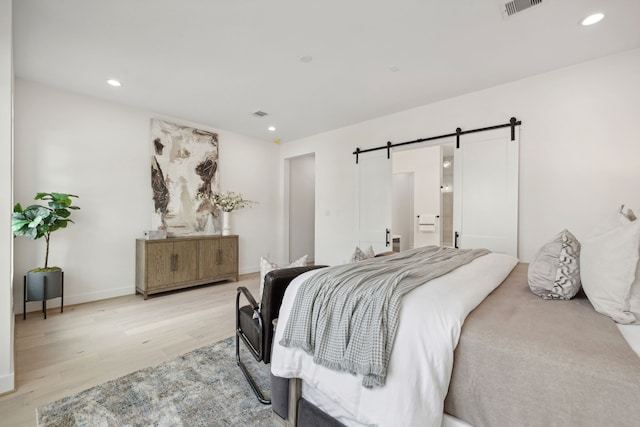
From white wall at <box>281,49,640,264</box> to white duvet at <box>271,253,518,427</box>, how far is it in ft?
7.63

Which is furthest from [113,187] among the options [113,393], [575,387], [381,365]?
[575,387]

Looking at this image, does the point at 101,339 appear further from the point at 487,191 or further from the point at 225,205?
the point at 487,191

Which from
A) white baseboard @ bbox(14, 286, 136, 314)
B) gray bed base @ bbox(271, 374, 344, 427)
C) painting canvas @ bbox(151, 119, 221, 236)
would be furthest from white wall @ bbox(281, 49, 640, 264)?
white baseboard @ bbox(14, 286, 136, 314)

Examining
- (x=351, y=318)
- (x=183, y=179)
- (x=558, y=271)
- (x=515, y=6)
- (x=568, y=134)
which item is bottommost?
(x=351, y=318)

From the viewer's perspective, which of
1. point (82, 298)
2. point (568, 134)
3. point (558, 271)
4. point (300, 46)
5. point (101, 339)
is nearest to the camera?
point (558, 271)

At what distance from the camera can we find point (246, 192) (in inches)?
220

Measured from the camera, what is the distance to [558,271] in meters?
1.51

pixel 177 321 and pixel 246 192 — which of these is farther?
pixel 246 192

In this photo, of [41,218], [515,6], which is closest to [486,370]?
[515,6]

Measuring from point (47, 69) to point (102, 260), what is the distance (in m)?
2.40

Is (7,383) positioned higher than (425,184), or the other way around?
(425,184)

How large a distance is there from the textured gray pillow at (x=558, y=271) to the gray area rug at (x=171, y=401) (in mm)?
1771

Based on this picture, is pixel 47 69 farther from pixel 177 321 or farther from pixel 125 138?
pixel 177 321

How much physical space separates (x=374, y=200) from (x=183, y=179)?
126 inches
